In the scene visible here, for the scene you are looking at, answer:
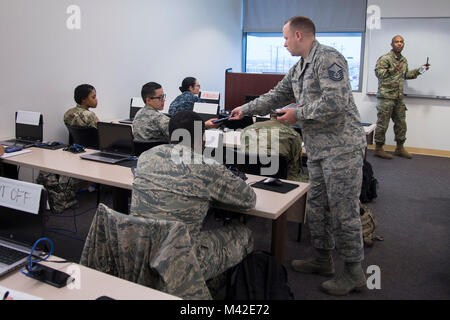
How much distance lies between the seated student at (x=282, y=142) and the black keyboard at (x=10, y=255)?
1.99 m

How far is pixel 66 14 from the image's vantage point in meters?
4.44

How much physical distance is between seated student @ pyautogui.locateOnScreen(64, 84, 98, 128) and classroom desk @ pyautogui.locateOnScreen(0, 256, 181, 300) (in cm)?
291

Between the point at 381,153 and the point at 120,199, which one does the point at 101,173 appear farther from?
the point at 381,153

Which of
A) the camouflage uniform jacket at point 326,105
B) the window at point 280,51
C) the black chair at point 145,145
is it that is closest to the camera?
the camouflage uniform jacket at point 326,105

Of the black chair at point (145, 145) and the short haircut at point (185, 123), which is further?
the black chair at point (145, 145)

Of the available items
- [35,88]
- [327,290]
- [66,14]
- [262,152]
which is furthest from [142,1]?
[327,290]

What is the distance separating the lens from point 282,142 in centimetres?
307

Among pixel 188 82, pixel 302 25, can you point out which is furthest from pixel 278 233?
pixel 188 82

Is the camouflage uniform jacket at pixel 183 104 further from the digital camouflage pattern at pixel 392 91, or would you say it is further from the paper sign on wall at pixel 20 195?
the paper sign on wall at pixel 20 195

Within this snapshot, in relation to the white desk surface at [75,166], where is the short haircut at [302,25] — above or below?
above

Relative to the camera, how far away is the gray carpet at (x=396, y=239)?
8.57 feet

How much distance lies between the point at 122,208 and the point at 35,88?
2.10 m

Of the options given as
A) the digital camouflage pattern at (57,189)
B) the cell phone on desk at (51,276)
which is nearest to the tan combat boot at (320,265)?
the cell phone on desk at (51,276)

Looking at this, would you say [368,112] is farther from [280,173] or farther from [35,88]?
[35,88]
